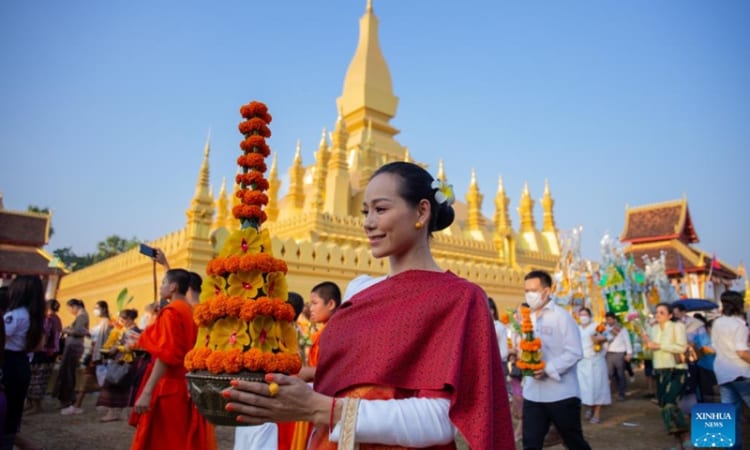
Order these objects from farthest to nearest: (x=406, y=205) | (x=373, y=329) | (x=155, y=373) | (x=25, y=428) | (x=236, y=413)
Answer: (x=25, y=428), (x=155, y=373), (x=406, y=205), (x=373, y=329), (x=236, y=413)

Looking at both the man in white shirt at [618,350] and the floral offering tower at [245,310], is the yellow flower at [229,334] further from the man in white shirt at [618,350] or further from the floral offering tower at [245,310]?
the man in white shirt at [618,350]

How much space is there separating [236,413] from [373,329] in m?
0.47

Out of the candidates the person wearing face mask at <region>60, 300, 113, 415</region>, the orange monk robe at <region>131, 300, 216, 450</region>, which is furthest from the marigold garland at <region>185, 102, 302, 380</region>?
the person wearing face mask at <region>60, 300, 113, 415</region>

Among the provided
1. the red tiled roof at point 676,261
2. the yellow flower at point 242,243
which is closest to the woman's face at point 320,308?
the yellow flower at point 242,243

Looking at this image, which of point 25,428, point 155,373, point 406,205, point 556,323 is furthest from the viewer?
point 25,428

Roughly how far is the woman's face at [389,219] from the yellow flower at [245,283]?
0.40m

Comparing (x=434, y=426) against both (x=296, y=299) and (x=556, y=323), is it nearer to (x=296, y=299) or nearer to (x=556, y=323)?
(x=556, y=323)

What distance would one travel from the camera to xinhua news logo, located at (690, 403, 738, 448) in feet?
12.4

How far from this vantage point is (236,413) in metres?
1.42

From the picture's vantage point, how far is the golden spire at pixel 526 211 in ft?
76.9

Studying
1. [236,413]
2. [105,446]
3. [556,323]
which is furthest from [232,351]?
[105,446]

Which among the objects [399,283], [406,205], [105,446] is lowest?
[105,446]

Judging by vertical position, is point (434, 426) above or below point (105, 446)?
above

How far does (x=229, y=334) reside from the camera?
1565mm
